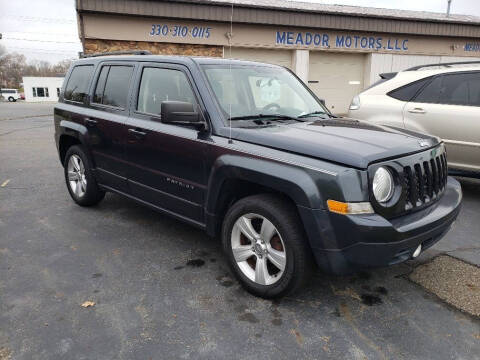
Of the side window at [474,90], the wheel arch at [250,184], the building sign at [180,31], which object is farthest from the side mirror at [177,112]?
the building sign at [180,31]

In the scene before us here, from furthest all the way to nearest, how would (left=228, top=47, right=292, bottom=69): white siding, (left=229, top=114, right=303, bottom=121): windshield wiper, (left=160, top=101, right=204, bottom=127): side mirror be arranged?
(left=228, top=47, right=292, bottom=69): white siding, (left=229, top=114, right=303, bottom=121): windshield wiper, (left=160, top=101, right=204, bottom=127): side mirror

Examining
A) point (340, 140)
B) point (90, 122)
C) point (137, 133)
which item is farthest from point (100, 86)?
point (340, 140)

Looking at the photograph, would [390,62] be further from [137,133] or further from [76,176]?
[137,133]

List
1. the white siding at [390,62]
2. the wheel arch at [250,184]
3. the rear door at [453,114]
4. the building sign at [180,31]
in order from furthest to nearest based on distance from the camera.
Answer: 1. the white siding at [390,62]
2. the building sign at [180,31]
3. the rear door at [453,114]
4. the wheel arch at [250,184]

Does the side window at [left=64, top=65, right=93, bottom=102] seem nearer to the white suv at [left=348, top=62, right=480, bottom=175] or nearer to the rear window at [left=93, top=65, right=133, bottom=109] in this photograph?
the rear window at [left=93, top=65, right=133, bottom=109]

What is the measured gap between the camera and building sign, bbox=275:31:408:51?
16475mm

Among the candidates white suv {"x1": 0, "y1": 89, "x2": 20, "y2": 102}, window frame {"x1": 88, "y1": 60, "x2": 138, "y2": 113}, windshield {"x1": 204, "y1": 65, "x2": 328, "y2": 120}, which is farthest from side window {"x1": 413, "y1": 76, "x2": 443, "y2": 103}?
white suv {"x1": 0, "y1": 89, "x2": 20, "y2": 102}

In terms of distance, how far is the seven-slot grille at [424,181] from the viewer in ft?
9.00

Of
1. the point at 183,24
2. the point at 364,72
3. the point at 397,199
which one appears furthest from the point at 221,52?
the point at 397,199

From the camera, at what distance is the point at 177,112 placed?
3.07 metres

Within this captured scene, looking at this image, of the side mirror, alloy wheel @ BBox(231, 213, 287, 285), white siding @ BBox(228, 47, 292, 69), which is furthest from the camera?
white siding @ BBox(228, 47, 292, 69)

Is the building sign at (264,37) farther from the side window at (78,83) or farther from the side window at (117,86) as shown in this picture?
the side window at (117,86)

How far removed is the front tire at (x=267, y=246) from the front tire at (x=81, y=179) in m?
2.34

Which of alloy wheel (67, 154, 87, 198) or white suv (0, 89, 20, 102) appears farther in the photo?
white suv (0, 89, 20, 102)
